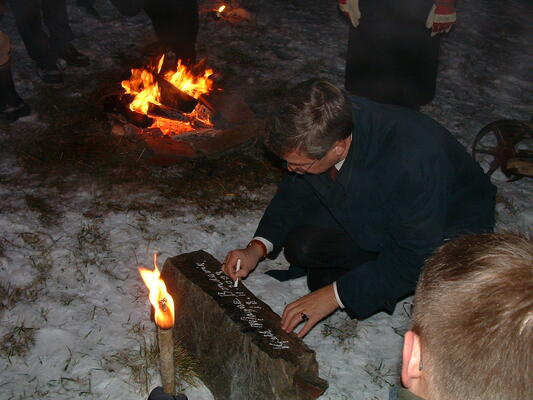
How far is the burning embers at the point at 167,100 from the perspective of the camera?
6238mm

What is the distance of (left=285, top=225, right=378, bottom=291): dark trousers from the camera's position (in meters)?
4.14

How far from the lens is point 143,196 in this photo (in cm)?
547

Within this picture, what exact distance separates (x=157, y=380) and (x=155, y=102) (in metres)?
3.47

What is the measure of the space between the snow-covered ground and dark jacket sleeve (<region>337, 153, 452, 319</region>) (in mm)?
682

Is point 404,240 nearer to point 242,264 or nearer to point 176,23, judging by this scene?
point 242,264

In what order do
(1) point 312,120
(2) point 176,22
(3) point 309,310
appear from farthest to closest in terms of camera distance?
1. (2) point 176,22
2. (3) point 309,310
3. (1) point 312,120

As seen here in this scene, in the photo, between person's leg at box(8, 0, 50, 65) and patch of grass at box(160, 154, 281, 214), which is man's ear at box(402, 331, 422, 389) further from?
person's leg at box(8, 0, 50, 65)

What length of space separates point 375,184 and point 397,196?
0.17 metres

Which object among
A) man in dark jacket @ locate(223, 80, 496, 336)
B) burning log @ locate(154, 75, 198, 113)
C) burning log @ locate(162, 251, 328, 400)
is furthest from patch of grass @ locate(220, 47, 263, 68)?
burning log @ locate(162, 251, 328, 400)

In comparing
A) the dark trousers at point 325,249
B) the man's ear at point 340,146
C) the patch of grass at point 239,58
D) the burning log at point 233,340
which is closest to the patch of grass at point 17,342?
the burning log at point 233,340

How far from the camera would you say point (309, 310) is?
3479 millimetres

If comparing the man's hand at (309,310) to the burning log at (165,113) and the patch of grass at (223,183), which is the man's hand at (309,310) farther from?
the burning log at (165,113)

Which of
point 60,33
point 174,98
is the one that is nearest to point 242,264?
point 174,98

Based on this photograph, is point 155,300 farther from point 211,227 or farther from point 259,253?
point 211,227
